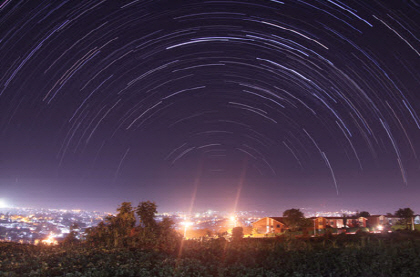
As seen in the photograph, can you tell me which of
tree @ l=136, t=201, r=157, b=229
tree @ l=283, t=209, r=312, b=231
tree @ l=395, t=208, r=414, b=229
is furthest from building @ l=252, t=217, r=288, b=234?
tree @ l=136, t=201, r=157, b=229

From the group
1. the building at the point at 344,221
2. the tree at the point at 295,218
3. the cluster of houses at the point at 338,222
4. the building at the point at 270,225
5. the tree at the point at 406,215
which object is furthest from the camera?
the building at the point at 344,221

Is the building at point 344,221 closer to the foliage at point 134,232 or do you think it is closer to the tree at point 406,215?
the tree at point 406,215

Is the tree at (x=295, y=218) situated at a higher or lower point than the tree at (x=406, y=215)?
lower

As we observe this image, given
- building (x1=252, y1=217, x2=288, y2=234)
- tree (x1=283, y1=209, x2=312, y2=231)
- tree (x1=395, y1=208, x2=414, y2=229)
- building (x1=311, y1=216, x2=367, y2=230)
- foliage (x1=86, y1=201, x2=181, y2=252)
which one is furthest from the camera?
building (x1=311, y1=216, x2=367, y2=230)

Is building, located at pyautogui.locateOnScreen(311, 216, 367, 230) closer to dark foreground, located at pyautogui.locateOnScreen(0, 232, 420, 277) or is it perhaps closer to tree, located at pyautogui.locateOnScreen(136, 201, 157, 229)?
tree, located at pyautogui.locateOnScreen(136, 201, 157, 229)

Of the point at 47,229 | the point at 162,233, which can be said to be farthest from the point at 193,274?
the point at 47,229

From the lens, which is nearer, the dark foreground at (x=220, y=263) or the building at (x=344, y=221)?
the dark foreground at (x=220, y=263)

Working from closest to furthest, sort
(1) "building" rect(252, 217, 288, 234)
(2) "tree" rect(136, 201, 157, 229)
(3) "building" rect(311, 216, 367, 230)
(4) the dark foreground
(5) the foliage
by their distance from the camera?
(4) the dark foreground, (5) the foliage, (2) "tree" rect(136, 201, 157, 229), (1) "building" rect(252, 217, 288, 234), (3) "building" rect(311, 216, 367, 230)

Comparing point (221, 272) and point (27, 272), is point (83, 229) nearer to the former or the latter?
point (27, 272)


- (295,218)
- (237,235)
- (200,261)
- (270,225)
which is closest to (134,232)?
(200,261)

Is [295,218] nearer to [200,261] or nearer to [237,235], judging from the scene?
[237,235]

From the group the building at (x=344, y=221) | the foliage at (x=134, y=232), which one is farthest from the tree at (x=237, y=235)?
the building at (x=344, y=221)
